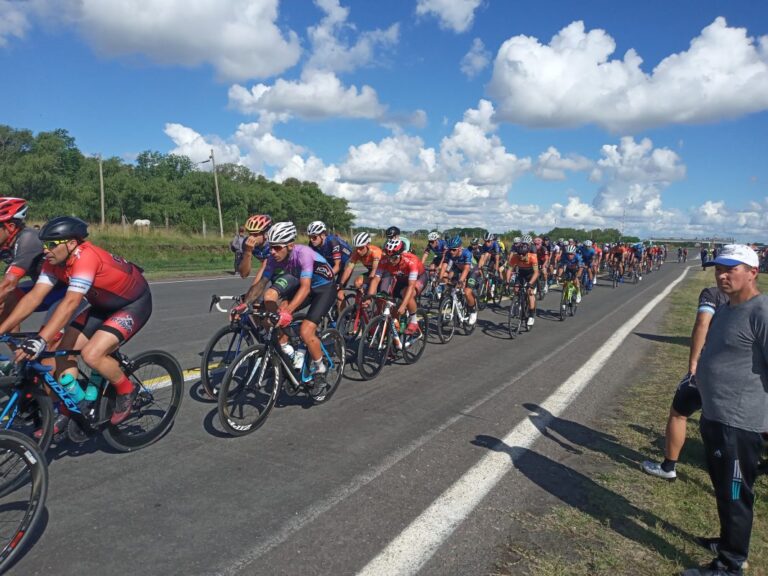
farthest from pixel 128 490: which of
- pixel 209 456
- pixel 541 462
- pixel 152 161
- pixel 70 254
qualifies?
pixel 152 161

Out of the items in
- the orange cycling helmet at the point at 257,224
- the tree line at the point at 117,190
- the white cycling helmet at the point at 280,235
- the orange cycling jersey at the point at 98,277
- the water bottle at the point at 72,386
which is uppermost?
the tree line at the point at 117,190

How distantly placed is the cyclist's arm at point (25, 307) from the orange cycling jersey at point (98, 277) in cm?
7

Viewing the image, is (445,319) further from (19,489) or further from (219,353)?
(19,489)

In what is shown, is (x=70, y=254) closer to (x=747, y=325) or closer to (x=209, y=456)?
(x=209, y=456)

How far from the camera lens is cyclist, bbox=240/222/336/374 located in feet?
17.9

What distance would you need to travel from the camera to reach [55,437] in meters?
3.86

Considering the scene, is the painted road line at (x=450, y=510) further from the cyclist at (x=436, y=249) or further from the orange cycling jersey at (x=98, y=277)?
the cyclist at (x=436, y=249)

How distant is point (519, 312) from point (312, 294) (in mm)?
6168

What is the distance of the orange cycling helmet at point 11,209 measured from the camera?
4215 mm

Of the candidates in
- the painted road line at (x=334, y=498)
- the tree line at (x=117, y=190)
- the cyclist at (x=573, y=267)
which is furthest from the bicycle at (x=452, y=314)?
the tree line at (x=117, y=190)

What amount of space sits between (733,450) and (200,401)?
4710 millimetres

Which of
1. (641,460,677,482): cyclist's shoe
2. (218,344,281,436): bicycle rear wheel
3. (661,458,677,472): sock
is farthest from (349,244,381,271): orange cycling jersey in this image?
(661,458,677,472): sock

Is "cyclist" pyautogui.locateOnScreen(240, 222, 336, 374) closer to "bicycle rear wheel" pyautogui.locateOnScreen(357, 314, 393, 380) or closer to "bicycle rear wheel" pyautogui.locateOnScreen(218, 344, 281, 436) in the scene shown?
"bicycle rear wheel" pyautogui.locateOnScreen(218, 344, 281, 436)

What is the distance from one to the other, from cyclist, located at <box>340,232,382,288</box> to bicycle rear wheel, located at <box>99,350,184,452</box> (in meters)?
3.69
